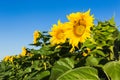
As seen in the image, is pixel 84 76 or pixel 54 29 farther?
pixel 54 29

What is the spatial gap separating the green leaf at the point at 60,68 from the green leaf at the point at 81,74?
0.38m

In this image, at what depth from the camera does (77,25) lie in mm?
3379

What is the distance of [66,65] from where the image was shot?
9.52 feet

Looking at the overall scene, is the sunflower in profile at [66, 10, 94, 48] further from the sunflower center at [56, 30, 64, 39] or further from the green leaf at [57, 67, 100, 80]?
the green leaf at [57, 67, 100, 80]

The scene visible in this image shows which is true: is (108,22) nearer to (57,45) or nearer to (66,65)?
(66,65)

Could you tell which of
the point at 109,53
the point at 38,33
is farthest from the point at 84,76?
the point at 38,33

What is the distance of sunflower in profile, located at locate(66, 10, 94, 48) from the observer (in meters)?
3.27

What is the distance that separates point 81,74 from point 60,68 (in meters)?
0.46

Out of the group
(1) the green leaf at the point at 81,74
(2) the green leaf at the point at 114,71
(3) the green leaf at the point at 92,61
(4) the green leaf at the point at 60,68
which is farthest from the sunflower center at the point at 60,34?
(2) the green leaf at the point at 114,71

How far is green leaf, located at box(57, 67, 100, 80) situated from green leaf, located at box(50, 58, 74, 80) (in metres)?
0.38

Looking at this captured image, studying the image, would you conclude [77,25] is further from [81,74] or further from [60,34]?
[81,74]

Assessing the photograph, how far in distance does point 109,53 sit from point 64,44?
1.00 metres

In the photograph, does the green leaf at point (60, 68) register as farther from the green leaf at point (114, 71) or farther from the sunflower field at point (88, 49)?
the green leaf at point (114, 71)

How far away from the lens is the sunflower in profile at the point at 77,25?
327cm
